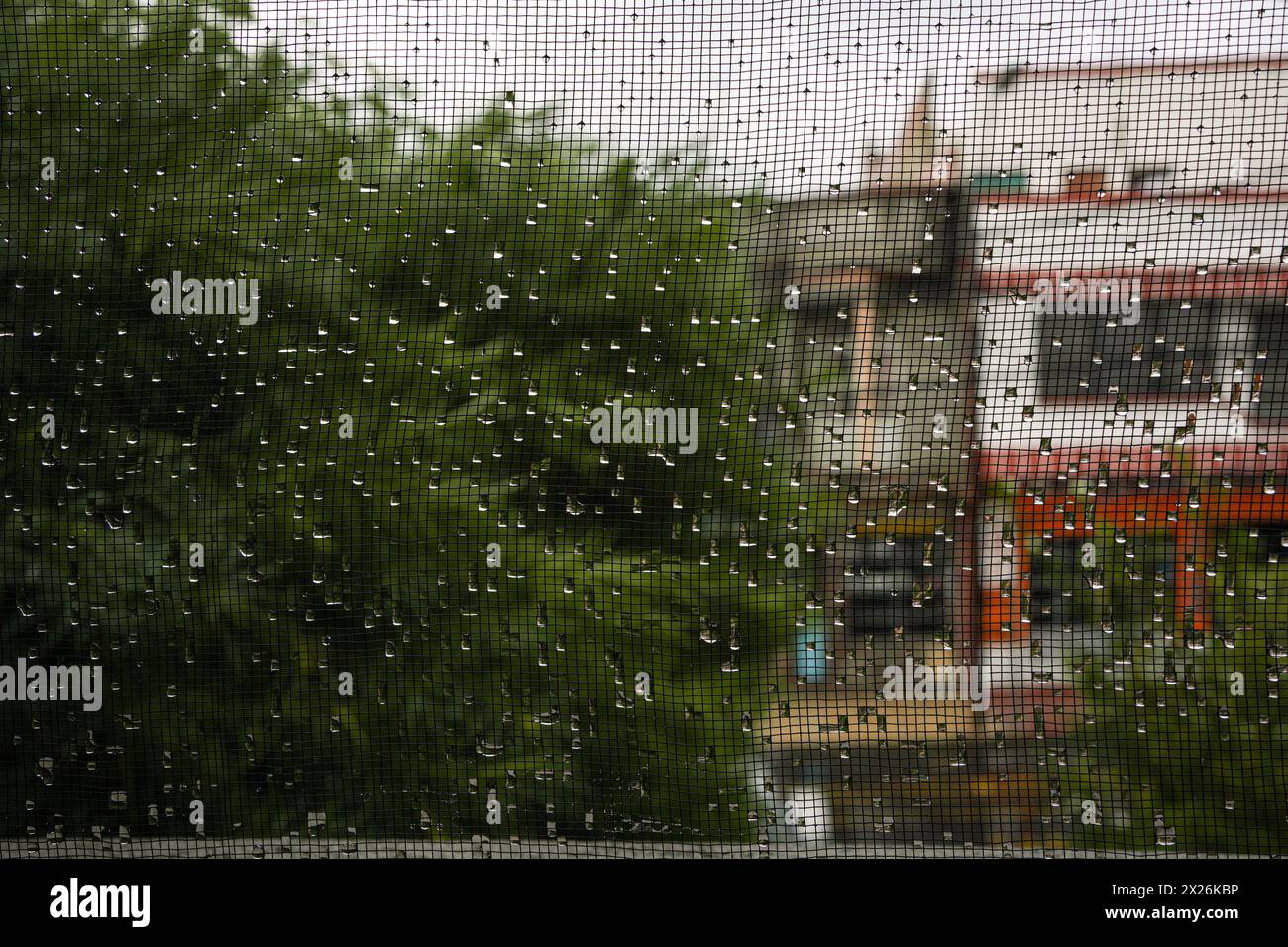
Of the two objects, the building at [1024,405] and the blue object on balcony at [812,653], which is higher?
the building at [1024,405]

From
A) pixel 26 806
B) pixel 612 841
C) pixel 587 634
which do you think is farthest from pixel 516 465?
pixel 26 806

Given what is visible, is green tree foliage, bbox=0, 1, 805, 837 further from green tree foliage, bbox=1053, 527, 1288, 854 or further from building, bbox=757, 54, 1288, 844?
green tree foliage, bbox=1053, 527, 1288, 854

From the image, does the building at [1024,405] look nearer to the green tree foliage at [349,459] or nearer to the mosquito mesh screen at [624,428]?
the mosquito mesh screen at [624,428]

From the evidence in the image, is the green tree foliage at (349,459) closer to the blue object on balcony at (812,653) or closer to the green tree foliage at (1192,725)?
the blue object on balcony at (812,653)

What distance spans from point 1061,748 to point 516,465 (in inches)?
37.0

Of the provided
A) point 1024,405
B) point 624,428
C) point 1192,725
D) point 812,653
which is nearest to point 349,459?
point 624,428

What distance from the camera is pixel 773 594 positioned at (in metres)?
1.67

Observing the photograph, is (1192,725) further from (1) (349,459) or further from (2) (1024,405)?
(1) (349,459)

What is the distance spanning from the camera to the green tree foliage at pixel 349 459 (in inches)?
54.9

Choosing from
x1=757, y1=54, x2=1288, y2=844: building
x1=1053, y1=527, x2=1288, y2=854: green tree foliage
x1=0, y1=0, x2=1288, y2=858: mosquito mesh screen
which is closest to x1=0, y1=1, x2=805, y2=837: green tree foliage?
x1=0, y1=0, x2=1288, y2=858: mosquito mesh screen

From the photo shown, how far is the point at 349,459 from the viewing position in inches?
58.9

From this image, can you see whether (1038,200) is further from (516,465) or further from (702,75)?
(516,465)

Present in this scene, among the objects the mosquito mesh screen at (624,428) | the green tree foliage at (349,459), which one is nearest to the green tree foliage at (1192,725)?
the mosquito mesh screen at (624,428)

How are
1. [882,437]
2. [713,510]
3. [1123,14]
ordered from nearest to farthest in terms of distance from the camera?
1. [1123,14]
2. [882,437]
3. [713,510]
